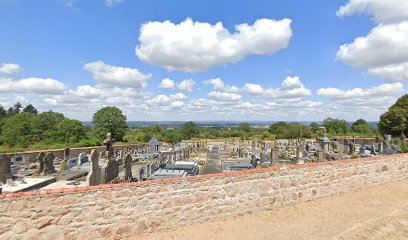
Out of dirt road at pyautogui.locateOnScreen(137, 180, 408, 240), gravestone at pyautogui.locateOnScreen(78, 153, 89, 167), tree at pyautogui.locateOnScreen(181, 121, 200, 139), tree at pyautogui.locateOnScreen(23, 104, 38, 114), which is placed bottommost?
dirt road at pyautogui.locateOnScreen(137, 180, 408, 240)

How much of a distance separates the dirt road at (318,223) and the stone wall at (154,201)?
0.79 ft

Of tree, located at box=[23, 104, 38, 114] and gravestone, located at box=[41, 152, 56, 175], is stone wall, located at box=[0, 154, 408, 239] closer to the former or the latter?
gravestone, located at box=[41, 152, 56, 175]

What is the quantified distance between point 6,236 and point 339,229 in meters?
7.57

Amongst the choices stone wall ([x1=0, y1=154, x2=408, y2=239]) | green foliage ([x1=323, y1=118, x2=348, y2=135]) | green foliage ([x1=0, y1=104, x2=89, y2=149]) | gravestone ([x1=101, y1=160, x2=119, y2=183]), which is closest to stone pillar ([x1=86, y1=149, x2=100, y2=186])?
gravestone ([x1=101, y1=160, x2=119, y2=183])

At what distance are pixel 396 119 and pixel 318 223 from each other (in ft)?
134

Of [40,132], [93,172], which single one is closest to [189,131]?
[40,132]

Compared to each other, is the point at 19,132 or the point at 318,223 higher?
the point at 19,132

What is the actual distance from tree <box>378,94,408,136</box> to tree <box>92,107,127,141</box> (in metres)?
46.9

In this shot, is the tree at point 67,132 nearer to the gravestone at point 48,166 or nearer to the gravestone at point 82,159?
the gravestone at point 82,159

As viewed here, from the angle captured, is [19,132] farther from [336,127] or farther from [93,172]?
[336,127]

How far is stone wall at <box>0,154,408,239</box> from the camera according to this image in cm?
480

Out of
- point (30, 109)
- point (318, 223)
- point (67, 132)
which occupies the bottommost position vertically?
point (318, 223)

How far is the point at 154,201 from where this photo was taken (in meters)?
5.77

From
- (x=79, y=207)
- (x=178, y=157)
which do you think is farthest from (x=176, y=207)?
(x=178, y=157)
